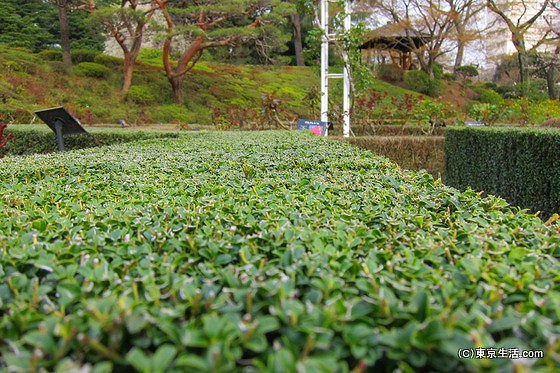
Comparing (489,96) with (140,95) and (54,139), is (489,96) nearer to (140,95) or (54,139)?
(140,95)

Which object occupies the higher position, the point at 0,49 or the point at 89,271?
the point at 0,49

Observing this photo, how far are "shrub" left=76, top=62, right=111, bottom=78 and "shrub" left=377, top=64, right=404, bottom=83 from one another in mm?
14188

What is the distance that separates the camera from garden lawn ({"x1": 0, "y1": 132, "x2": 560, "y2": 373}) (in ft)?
2.72

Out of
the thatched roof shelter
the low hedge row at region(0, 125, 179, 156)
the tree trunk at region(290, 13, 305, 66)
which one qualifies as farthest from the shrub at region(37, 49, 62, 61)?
the thatched roof shelter

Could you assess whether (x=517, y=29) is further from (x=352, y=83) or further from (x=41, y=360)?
(x=41, y=360)

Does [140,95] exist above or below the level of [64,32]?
below

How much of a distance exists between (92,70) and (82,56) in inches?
70.9

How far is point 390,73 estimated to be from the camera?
1062 inches

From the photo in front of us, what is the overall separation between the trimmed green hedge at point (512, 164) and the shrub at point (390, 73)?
2112 centimetres

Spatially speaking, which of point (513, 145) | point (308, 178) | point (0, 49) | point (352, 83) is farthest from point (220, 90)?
point (308, 178)

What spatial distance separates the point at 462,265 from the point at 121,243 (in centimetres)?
92

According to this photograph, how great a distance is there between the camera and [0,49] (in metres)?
19.3

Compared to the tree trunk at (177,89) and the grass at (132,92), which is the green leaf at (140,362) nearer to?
the grass at (132,92)

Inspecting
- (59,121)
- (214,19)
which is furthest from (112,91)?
(59,121)
